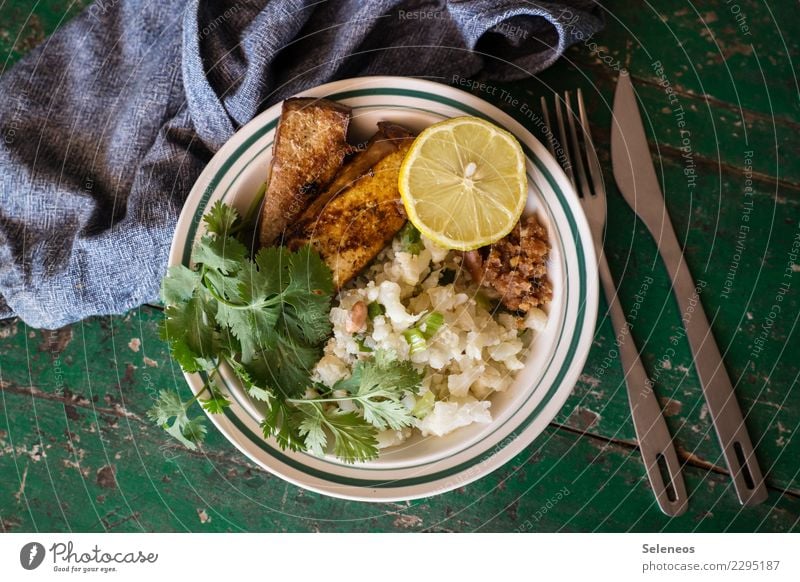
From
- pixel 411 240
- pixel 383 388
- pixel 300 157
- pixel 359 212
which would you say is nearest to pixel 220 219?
pixel 300 157

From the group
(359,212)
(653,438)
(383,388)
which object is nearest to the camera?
(383,388)

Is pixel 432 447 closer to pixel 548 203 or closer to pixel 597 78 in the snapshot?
pixel 548 203

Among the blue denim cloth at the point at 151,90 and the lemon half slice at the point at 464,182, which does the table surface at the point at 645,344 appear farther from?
the lemon half slice at the point at 464,182

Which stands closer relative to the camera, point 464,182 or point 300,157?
point 464,182

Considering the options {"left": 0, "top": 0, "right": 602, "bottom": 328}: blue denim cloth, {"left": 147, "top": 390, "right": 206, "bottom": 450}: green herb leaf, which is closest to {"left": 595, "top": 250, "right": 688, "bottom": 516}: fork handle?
{"left": 0, "top": 0, "right": 602, "bottom": 328}: blue denim cloth

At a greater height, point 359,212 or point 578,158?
point 578,158

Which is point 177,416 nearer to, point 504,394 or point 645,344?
point 504,394
